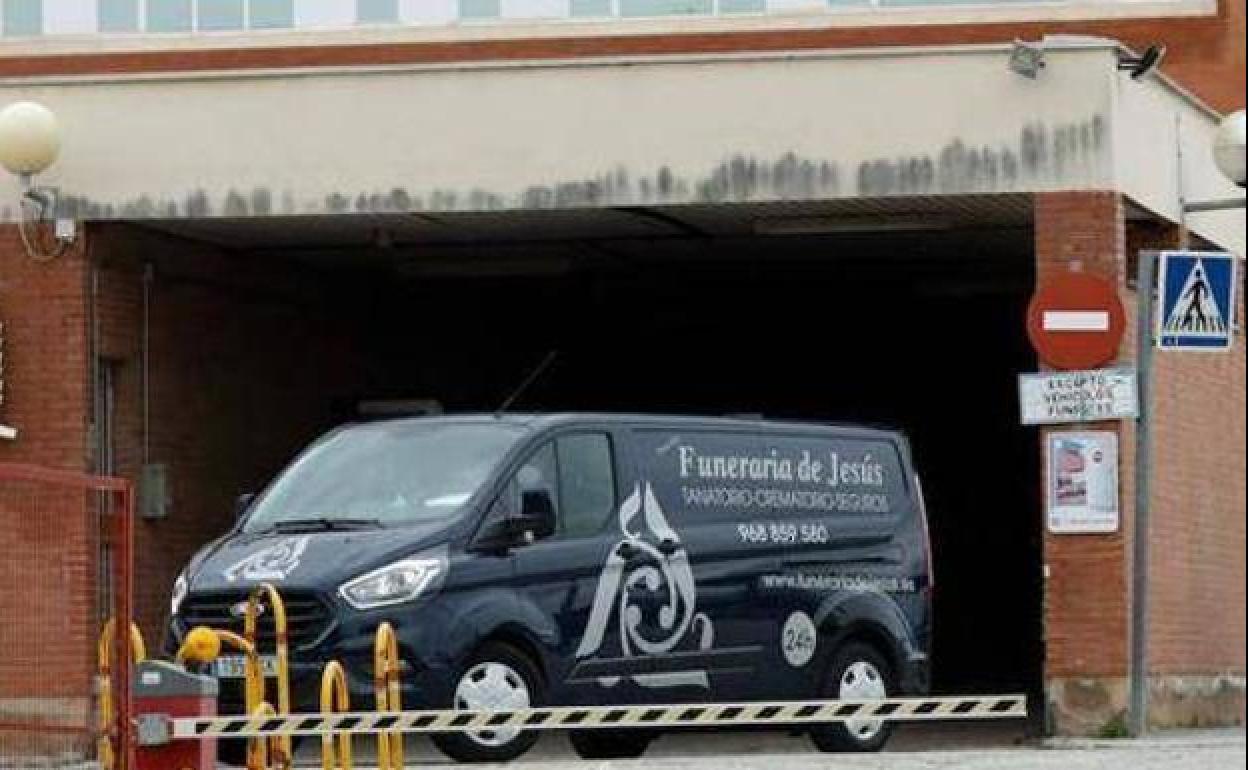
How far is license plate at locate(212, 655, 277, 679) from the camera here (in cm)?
1938

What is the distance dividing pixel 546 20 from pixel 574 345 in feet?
10.8

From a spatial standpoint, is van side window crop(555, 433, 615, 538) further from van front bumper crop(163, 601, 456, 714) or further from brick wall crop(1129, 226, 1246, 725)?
brick wall crop(1129, 226, 1246, 725)

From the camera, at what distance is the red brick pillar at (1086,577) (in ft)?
77.2

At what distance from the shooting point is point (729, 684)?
2164 cm

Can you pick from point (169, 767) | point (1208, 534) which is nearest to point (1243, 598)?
point (1208, 534)

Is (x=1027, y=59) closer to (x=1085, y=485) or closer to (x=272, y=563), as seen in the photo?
(x=1085, y=485)

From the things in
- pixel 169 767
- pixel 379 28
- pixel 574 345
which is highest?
pixel 379 28

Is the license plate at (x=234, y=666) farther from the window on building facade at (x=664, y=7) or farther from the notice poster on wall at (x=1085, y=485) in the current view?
the window on building facade at (x=664, y=7)

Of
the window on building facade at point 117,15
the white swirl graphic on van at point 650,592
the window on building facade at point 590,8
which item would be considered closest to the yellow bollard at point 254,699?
the white swirl graphic on van at point 650,592

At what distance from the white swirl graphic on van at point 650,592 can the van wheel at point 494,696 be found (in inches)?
23.5

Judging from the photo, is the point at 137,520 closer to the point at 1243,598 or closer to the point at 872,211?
the point at 872,211

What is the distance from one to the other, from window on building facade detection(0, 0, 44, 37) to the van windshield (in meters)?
15.0

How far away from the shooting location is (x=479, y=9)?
34.8 m

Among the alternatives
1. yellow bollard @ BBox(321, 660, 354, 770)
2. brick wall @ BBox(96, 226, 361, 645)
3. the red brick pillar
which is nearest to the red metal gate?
yellow bollard @ BBox(321, 660, 354, 770)
